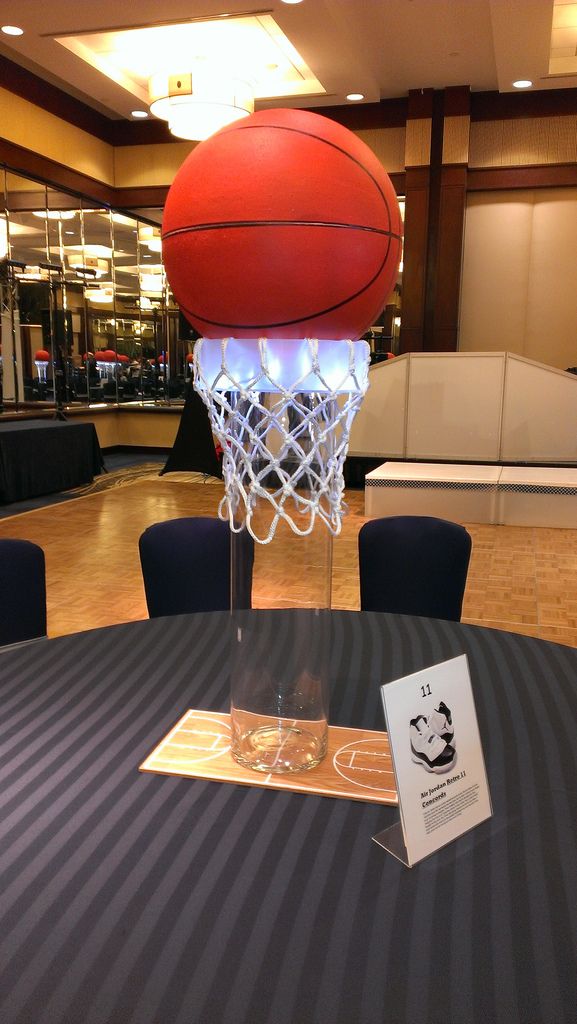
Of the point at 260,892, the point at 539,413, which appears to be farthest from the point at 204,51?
the point at 260,892

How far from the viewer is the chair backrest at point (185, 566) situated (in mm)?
2217

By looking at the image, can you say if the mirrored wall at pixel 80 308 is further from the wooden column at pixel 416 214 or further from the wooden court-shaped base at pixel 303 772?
the wooden court-shaped base at pixel 303 772

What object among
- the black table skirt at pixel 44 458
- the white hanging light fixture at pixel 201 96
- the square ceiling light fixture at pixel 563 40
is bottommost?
the black table skirt at pixel 44 458

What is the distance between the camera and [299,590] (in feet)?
3.90

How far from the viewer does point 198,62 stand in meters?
7.93

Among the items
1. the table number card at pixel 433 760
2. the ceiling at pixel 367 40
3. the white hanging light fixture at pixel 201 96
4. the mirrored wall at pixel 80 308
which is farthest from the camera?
the mirrored wall at pixel 80 308

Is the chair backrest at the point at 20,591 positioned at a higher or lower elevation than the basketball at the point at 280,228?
lower

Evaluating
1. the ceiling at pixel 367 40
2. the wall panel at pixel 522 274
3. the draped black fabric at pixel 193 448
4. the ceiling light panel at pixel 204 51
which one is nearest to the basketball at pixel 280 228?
the ceiling at pixel 367 40

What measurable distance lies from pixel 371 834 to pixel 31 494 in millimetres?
6784

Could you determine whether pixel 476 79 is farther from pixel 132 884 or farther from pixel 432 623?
pixel 132 884

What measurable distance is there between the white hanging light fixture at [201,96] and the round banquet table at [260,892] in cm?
753

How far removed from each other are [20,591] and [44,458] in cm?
569

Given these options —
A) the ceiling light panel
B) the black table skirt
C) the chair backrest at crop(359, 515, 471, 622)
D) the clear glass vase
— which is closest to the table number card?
the clear glass vase

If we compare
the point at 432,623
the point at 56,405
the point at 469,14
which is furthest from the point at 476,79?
the point at 432,623
